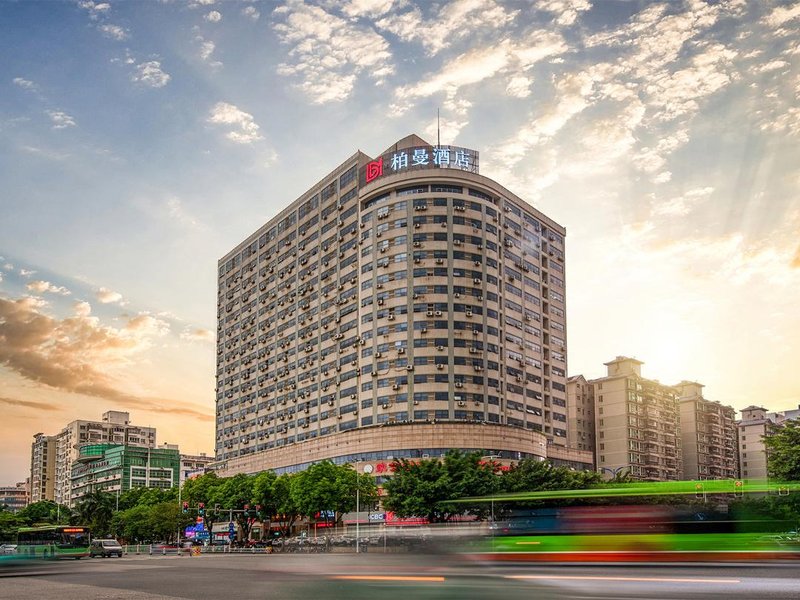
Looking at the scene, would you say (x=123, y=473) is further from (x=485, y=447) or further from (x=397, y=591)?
(x=397, y=591)

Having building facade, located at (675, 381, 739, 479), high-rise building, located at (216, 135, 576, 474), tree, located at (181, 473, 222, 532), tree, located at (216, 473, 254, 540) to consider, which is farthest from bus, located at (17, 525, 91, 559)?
building facade, located at (675, 381, 739, 479)

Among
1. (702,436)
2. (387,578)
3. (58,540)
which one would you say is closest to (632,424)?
(702,436)

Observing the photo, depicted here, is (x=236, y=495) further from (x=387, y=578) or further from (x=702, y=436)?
(x=702, y=436)

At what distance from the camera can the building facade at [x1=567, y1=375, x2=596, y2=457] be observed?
121312 mm

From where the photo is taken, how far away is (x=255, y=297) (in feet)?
359

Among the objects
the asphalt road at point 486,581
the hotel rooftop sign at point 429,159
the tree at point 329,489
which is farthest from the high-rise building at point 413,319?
the asphalt road at point 486,581

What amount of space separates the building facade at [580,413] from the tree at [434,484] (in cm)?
6260

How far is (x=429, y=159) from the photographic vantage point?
81125 mm

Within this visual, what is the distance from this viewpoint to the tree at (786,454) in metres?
39.5

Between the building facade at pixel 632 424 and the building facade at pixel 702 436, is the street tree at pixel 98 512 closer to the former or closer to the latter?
the building facade at pixel 632 424

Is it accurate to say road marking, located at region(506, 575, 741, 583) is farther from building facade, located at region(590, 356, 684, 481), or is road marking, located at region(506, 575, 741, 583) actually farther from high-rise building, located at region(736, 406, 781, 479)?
high-rise building, located at region(736, 406, 781, 479)

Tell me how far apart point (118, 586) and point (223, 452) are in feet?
312

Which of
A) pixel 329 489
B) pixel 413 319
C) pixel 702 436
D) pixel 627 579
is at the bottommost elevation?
pixel 329 489

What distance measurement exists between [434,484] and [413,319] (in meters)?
23.0
